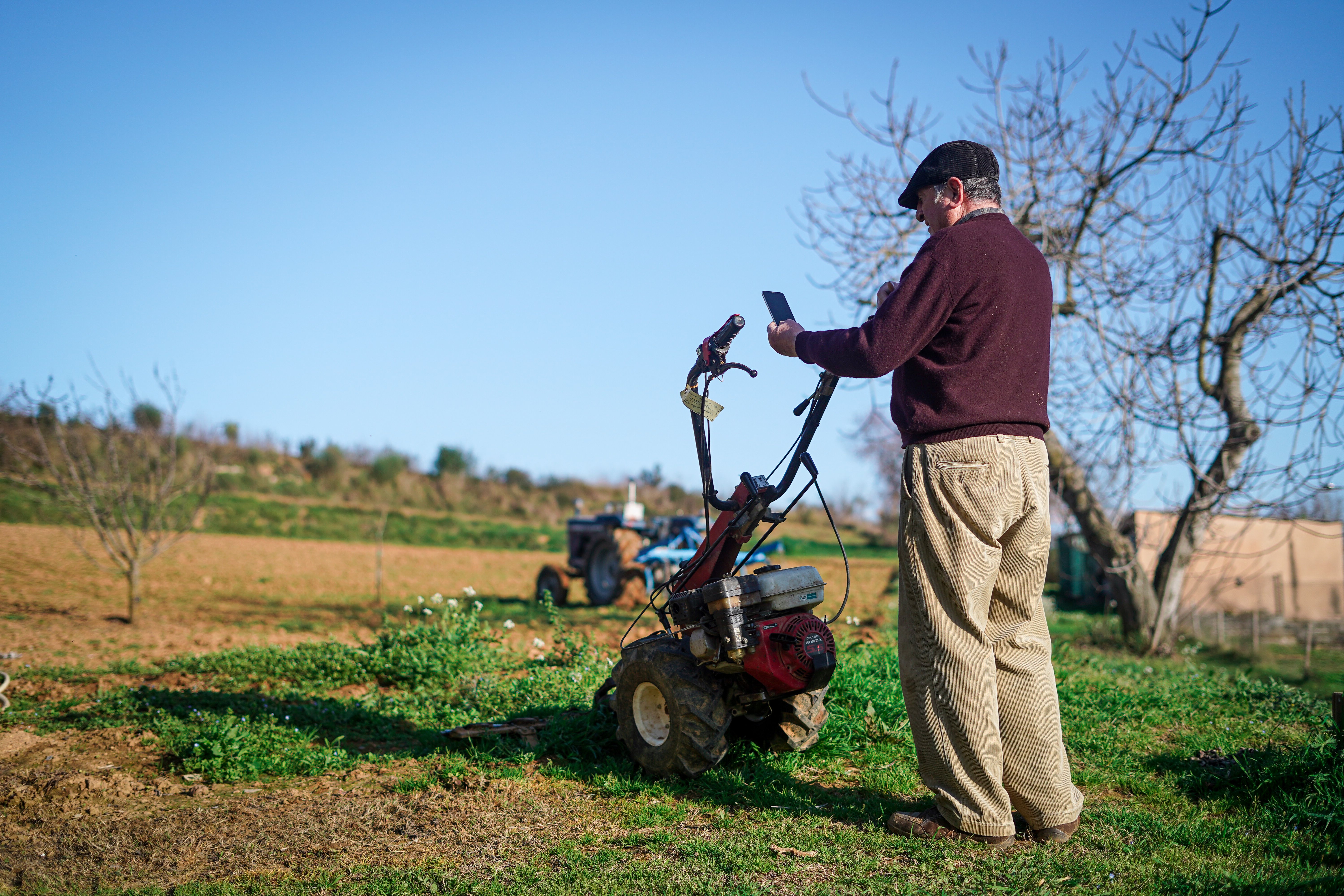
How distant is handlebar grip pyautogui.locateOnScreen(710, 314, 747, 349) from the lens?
379cm

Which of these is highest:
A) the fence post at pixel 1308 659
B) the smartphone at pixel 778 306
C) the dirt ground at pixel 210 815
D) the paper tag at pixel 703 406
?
the smartphone at pixel 778 306

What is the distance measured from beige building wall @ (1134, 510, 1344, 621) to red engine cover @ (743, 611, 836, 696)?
39.9ft

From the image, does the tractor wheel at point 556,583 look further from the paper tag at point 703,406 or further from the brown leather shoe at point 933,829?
the brown leather shoe at point 933,829

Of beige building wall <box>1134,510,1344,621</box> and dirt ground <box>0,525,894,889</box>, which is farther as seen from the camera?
beige building wall <box>1134,510,1344,621</box>

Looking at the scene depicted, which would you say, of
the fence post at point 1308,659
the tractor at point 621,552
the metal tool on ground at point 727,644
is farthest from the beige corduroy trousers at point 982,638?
the tractor at point 621,552

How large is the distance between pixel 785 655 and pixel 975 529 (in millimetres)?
Result: 948

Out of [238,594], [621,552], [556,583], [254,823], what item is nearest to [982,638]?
[254,823]

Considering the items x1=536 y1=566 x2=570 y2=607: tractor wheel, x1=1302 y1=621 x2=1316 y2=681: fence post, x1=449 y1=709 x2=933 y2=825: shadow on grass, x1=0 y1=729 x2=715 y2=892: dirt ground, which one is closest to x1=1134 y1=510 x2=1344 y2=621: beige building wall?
x1=1302 y1=621 x2=1316 y2=681: fence post

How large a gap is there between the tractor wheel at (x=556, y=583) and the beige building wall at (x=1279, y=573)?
903 centimetres

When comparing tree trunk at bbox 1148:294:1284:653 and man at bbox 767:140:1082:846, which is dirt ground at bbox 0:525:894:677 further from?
man at bbox 767:140:1082:846

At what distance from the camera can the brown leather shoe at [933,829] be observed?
295 centimetres

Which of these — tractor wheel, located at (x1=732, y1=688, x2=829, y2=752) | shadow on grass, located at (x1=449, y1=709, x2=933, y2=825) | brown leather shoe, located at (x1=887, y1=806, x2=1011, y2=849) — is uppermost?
tractor wheel, located at (x1=732, y1=688, x2=829, y2=752)

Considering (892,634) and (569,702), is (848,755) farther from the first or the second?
(892,634)

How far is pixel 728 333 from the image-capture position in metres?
3.83
